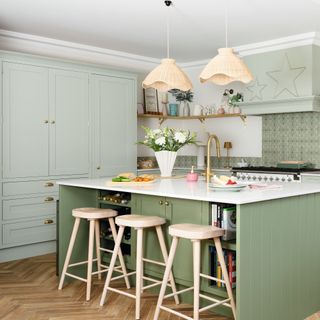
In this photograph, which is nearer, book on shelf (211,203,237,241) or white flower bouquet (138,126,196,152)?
book on shelf (211,203,237,241)

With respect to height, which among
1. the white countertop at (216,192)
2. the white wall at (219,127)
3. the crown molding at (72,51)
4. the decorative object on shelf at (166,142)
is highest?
the crown molding at (72,51)

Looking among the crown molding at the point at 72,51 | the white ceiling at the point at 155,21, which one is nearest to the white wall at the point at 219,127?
the crown molding at the point at 72,51

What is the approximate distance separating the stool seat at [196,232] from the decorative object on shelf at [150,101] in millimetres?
4027

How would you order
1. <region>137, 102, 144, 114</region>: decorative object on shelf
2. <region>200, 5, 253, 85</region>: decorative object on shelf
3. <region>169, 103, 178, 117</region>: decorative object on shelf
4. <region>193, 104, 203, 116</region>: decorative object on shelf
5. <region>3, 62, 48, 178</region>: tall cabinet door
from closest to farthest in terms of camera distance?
<region>200, 5, 253, 85</region>: decorative object on shelf
<region>3, 62, 48, 178</region>: tall cabinet door
<region>137, 102, 144, 114</region>: decorative object on shelf
<region>193, 104, 203, 116</region>: decorative object on shelf
<region>169, 103, 178, 117</region>: decorative object on shelf

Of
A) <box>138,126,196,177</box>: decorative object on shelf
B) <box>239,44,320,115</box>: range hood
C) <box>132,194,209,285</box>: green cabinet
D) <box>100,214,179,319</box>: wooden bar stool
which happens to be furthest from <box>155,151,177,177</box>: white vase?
<box>239,44,320,115</box>: range hood

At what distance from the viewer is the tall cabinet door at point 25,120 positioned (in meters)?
5.06

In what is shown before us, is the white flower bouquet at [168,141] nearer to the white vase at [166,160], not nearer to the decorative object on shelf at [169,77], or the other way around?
the white vase at [166,160]

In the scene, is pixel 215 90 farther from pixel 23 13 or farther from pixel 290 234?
pixel 290 234

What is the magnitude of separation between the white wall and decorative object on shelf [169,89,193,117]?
11cm

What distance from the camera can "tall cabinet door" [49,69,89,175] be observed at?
546 centimetres

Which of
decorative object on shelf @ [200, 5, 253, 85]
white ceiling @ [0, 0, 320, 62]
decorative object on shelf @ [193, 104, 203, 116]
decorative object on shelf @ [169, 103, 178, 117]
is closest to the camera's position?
decorative object on shelf @ [200, 5, 253, 85]

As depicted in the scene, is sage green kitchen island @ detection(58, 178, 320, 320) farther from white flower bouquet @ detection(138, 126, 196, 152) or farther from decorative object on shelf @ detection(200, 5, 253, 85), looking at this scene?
decorative object on shelf @ detection(200, 5, 253, 85)

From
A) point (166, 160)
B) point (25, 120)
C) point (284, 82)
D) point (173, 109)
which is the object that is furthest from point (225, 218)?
point (173, 109)

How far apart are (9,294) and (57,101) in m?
2.35
